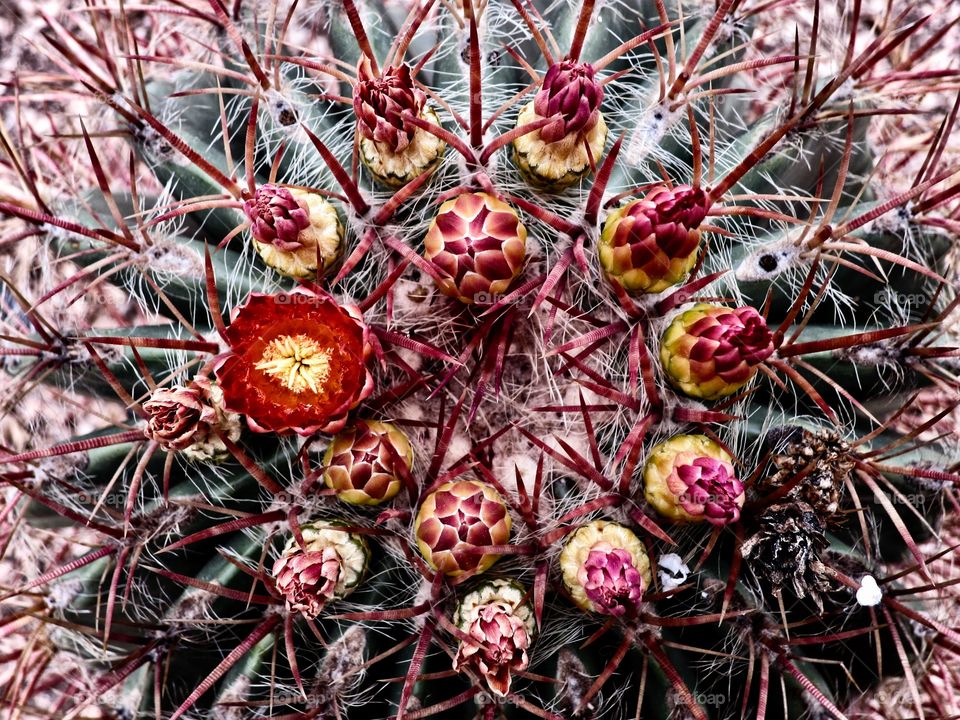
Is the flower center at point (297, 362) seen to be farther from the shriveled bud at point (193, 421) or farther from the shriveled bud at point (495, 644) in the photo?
the shriveled bud at point (495, 644)

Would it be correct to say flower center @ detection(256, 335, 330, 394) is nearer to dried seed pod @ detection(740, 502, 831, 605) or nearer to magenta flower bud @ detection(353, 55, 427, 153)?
magenta flower bud @ detection(353, 55, 427, 153)

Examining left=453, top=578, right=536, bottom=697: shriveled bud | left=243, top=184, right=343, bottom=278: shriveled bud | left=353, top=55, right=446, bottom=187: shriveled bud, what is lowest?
left=453, top=578, right=536, bottom=697: shriveled bud

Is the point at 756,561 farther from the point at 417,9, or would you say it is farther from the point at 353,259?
the point at 417,9

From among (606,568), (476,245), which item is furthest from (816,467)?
(476,245)

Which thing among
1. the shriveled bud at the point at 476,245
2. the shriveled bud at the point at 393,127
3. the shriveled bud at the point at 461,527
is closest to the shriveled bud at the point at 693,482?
the shriveled bud at the point at 461,527

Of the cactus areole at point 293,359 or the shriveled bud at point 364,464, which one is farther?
the shriveled bud at point 364,464

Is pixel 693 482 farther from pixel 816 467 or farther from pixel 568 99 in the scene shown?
pixel 568 99

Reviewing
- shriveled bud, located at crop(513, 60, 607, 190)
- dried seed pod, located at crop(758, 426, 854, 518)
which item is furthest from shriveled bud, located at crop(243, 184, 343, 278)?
dried seed pod, located at crop(758, 426, 854, 518)
